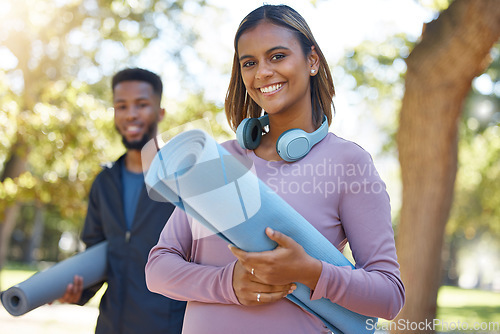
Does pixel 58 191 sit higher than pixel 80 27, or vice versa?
pixel 80 27

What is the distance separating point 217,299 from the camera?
1469 millimetres

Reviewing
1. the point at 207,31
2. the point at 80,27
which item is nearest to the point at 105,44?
the point at 80,27

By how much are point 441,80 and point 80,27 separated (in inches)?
275

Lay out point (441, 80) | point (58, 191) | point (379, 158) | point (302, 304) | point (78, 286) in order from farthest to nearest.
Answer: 1. point (379, 158)
2. point (58, 191)
3. point (441, 80)
4. point (78, 286)
5. point (302, 304)

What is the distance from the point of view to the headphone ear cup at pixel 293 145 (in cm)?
158

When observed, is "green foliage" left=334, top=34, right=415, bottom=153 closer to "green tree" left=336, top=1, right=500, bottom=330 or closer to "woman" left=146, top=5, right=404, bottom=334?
"green tree" left=336, top=1, right=500, bottom=330

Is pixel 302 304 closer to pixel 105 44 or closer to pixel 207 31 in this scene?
pixel 207 31

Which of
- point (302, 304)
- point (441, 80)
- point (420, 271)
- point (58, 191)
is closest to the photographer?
point (302, 304)


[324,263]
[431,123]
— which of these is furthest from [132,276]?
[431,123]

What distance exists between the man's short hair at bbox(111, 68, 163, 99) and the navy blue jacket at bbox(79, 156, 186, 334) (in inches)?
27.5

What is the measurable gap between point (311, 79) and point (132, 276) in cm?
157

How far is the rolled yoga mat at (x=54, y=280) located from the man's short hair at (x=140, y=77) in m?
1.04

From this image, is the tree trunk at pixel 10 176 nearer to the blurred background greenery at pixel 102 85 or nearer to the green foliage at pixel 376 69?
the blurred background greenery at pixel 102 85

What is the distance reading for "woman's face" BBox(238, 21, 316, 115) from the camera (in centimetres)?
161
